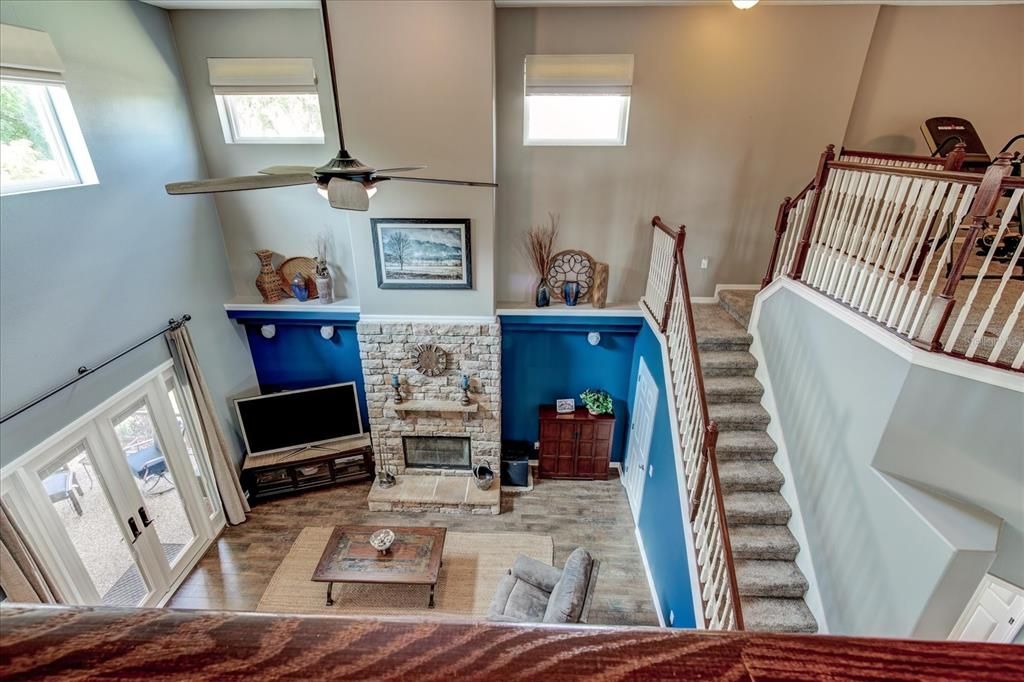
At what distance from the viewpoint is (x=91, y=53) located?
11.9 feet

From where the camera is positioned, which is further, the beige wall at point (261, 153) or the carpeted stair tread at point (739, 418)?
the beige wall at point (261, 153)

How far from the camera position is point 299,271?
17.9 ft

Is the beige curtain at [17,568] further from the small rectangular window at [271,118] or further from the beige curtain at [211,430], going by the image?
the small rectangular window at [271,118]

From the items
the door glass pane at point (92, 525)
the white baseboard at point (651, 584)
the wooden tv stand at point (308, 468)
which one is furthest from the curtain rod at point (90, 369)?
the white baseboard at point (651, 584)

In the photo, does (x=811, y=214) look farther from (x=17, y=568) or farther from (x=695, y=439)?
(x=17, y=568)

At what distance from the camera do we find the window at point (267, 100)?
4.56 meters

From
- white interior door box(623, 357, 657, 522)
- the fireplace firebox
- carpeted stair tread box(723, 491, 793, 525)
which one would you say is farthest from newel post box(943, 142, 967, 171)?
the fireplace firebox

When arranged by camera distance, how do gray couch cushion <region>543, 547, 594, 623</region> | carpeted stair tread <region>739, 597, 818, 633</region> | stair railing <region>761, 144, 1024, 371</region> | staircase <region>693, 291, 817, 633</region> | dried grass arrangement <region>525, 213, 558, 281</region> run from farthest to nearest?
dried grass arrangement <region>525, 213, 558, 281</region> < gray couch cushion <region>543, 547, 594, 623</region> < staircase <region>693, 291, 817, 633</region> < carpeted stair tread <region>739, 597, 818, 633</region> < stair railing <region>761, 144, 1024, 371</region>

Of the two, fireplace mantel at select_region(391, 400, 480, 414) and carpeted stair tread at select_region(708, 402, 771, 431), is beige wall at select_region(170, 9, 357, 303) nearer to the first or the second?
fireplace mantel at select_region(391, 400, 480, 414)

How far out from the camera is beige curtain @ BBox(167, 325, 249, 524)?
177 inches

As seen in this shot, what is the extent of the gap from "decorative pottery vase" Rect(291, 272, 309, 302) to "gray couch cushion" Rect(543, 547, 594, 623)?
13.3 ft

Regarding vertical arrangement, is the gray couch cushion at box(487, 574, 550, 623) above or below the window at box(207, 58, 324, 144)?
below

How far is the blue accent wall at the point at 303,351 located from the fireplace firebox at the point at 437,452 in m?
0.69

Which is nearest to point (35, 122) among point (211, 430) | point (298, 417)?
point (211, 430)
